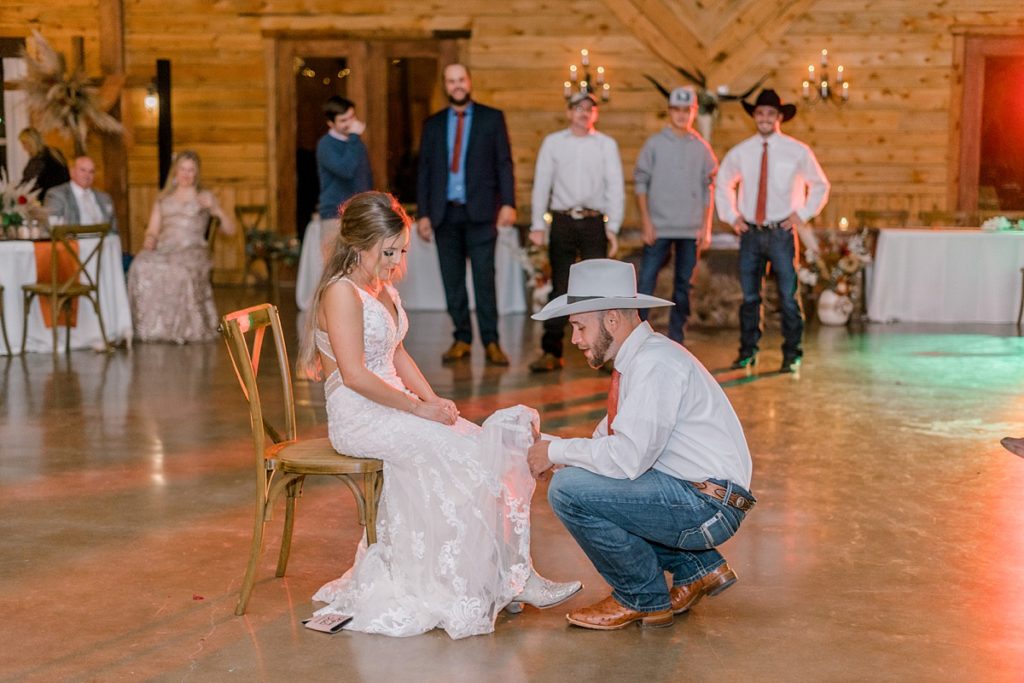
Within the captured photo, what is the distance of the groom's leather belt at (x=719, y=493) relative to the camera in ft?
11.2

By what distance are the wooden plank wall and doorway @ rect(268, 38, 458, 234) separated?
0.53 feet

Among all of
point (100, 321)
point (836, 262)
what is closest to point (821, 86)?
point (836, 262)

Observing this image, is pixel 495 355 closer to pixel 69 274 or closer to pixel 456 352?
pixel 456 352

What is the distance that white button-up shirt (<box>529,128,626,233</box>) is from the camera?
754cm

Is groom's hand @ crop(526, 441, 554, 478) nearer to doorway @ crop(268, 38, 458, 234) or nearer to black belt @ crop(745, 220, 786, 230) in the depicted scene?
black belt @ crop(745, 220, 786, 230)

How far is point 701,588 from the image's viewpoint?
3596 millimetres

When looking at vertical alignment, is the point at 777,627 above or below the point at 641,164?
below

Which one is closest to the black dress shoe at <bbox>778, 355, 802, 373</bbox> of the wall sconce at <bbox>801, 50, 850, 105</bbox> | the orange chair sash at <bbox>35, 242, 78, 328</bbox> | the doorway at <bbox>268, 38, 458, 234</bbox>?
the orange chair sash at <bbox>35, 242, 78, 328</bbox>

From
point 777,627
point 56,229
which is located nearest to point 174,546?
point 777,627

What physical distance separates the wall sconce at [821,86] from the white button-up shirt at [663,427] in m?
9.37

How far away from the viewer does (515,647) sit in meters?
3.40

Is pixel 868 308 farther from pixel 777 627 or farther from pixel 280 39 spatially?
pixel 777 627

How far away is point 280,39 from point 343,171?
5.35 metres

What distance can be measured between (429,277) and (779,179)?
413cm
